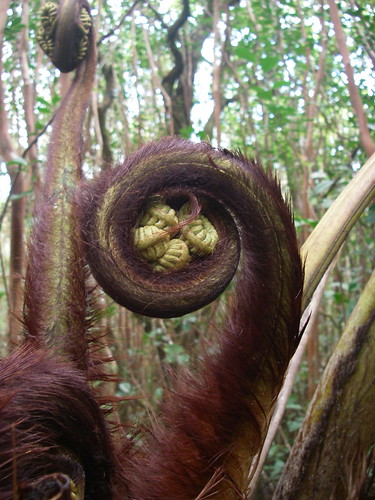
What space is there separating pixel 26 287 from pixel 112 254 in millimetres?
344

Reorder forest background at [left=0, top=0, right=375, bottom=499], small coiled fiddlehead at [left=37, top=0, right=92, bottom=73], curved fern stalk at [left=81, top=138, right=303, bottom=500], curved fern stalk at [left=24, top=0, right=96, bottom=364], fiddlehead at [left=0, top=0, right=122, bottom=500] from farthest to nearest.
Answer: forest background at [left=0, top=0, right=375, bottom=499], small coiled fiddlehead at [left=37, top=0, right=92, bottom=73], curved fern stalk at [left=24, top=0, right=96, bottom=364], curved fern stalk at [left=81, top=138, right=303, bottom=500], fiddlehead at [left=0, top=0, right=122, bottom=500]

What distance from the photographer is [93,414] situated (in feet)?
3.18

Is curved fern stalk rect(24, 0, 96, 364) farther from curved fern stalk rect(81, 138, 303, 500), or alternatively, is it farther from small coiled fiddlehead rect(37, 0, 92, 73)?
curved fern stalk rect(81, 138, 303, 500)

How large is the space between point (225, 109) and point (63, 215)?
4194 millimetres

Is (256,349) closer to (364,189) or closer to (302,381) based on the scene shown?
(364,189)

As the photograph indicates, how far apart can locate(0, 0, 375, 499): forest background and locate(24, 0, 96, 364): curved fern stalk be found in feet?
1.24

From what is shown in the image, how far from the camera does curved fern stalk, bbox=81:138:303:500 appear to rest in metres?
0.96

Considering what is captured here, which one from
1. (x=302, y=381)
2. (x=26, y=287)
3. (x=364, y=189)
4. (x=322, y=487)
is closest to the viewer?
(x=322, y=487)

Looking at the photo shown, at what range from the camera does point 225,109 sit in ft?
17.2

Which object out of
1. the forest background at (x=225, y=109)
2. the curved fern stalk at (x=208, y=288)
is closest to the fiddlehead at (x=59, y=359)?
the curved fern stalk at (x=208, y=288)

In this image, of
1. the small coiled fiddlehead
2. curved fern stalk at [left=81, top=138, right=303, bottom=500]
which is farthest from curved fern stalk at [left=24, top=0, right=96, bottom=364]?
curved fern stalk at [left=81, top=138, right=303, bottom=500]

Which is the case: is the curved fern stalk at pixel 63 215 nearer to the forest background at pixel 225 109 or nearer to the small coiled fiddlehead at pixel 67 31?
the small coiled fiddlehead at pixel 67 31

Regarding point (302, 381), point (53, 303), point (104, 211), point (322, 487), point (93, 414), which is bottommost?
point (302, 381)

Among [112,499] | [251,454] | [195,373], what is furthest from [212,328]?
[112,499]
